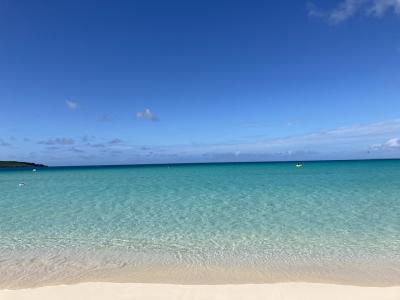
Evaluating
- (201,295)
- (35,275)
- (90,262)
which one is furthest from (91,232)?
(201,295)

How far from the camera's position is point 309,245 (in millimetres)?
8734

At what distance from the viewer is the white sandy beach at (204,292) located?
517 cm

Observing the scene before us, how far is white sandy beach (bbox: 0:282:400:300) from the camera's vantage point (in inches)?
203

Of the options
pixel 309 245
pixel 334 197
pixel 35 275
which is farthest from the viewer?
pixel 334 197

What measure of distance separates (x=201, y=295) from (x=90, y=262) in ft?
12.2

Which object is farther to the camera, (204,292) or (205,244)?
(205,244)

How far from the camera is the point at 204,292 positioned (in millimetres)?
5379

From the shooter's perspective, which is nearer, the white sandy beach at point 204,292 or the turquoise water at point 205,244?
the white sandy beach at point 204,292

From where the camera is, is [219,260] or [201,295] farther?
[219,260]

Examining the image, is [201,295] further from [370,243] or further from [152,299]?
[370,243]

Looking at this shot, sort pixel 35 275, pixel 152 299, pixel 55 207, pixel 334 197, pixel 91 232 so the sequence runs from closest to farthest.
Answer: pixel 152 299
pixel 35 275
pixel 91 232
pixel 55 207
pixel 334 197

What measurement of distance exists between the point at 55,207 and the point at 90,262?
10437mm

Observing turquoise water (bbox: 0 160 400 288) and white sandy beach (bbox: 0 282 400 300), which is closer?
white sandy beach (bbox: 0 282 400 300)

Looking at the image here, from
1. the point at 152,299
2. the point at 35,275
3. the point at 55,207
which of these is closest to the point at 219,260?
the point at 152,299
